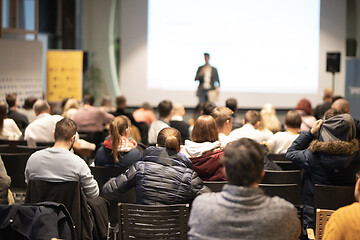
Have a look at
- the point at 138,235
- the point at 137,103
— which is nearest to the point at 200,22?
the point at 137,103

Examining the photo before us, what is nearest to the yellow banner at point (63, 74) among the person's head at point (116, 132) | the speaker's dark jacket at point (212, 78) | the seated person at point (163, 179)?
the speaker's dark jacket at point (212, 78)

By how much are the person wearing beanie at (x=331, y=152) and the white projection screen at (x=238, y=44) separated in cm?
823

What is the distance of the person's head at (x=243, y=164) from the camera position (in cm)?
236

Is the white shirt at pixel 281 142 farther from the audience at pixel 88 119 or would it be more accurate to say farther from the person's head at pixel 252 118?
the audience at pixel 88 119

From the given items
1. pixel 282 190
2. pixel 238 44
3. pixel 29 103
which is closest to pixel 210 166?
pixel 282 190

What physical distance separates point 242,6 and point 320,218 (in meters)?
9.62

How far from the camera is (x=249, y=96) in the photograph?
12.7 metres

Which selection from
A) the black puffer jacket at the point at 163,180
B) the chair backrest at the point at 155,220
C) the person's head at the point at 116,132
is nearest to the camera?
the chair backrest at the point at 155,220

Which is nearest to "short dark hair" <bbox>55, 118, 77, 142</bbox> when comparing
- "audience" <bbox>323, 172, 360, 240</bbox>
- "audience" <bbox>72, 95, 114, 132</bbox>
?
"audience" <bbox>323, 172, 360, 240</bbox>

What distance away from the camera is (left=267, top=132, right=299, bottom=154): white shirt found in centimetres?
566

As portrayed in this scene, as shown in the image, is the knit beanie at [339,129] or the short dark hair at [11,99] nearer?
the knit beanie at [339,129]

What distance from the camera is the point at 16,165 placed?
5.27 m

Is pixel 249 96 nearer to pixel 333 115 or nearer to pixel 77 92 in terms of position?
pixel 77 92

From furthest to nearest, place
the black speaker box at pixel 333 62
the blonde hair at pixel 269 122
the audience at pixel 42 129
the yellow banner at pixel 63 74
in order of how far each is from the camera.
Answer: the yellow banner at pixel 63 74, the black speaker box at pixel 333 62, the blonde hair at pixel 269 122, the audience at pixel 42 129
